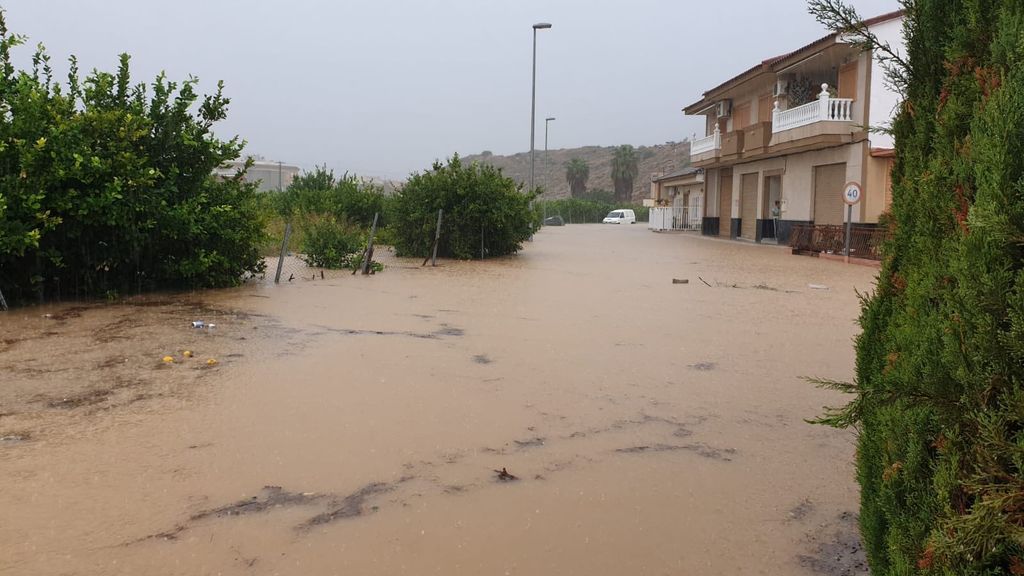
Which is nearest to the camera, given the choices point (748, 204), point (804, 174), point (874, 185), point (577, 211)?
point (874, 185)

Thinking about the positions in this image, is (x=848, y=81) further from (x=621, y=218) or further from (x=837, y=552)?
(x=621, y=218)

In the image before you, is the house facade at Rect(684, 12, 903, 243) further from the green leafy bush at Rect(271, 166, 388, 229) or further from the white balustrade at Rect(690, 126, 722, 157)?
the green leafy bush at Rect(271, 166, 388, 229)

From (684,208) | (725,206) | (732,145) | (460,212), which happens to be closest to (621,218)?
(684,208)

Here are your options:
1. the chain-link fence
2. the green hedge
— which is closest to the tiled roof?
the chain-link fence

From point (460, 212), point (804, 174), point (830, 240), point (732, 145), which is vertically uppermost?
point (732, 145)

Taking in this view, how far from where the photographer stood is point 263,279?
45.6 ft

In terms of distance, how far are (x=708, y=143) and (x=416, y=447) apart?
32.6 meters

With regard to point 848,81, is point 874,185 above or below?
below

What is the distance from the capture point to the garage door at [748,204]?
32250 mm

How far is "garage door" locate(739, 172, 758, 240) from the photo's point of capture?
106 ft

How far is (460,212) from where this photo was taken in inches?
805

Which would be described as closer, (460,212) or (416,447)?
(416,447)

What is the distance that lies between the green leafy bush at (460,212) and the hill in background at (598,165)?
83192 millimetres

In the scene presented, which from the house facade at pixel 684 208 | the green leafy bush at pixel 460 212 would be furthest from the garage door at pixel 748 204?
the green leafy bush at pixel 460 212
